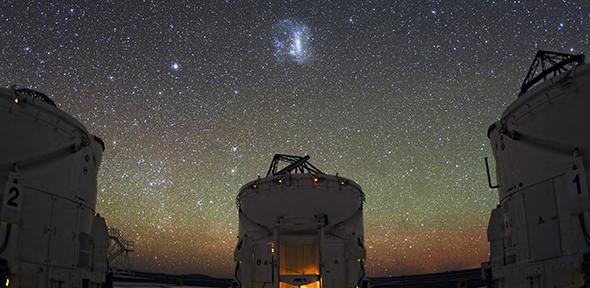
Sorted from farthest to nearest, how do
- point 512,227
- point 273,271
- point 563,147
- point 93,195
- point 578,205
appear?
point 273,271 < point 93,195 < point 512,227 < point 563,147 < point 578,205

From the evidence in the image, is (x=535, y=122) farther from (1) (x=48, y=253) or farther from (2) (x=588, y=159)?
(1) (x=48, y=253)

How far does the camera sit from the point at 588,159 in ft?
38.7

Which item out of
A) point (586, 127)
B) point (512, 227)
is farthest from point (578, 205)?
point (512, 227)

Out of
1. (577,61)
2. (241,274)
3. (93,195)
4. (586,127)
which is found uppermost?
(577,61)

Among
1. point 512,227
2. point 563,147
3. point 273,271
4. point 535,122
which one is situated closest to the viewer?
point 563,147

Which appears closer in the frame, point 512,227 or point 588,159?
point 588,159

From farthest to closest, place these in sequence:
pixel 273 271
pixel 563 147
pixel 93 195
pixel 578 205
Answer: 1. pixel 273 271
2. pixel 93 195
3. pixel 563 147
4. pixel 578 205

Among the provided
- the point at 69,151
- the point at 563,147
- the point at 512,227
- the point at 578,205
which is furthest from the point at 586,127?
the point at 69,151

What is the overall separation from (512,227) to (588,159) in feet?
10.7

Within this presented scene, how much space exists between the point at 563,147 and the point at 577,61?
4.12 metres

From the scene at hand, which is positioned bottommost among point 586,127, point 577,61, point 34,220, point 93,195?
point 34,220

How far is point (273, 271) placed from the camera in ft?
64.5

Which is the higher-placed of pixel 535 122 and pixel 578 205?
pixel 535 122

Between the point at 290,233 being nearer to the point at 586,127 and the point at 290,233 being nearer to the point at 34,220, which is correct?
the point at 34,220
